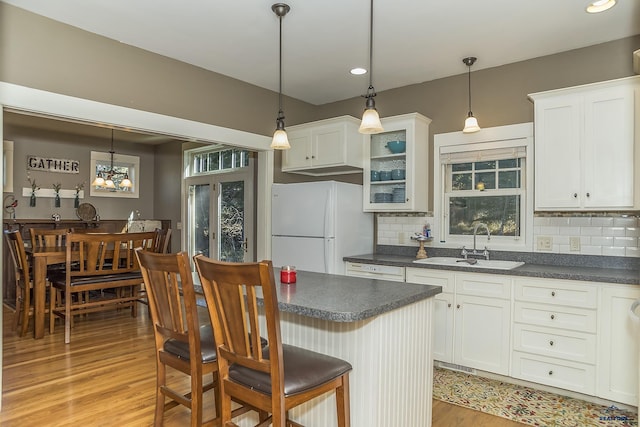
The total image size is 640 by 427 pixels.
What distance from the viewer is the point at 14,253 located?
4.32 meters

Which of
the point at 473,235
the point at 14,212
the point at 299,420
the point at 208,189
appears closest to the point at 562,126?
the point at 473,235

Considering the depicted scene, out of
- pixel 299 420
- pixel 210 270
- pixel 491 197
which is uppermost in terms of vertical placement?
pixel 491 197

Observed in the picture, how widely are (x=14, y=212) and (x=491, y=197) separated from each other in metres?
6.24

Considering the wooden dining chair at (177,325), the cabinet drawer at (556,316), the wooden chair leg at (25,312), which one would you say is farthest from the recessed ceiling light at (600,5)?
the wooden chair leg at (25,312)

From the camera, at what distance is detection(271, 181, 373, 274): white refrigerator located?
3.82 meters

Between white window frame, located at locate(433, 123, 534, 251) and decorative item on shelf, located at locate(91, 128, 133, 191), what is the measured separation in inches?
194

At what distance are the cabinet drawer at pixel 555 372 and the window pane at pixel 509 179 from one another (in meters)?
1.43

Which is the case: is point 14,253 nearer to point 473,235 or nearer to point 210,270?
point 210,270

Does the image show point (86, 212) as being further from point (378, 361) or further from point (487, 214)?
point (378, 361)

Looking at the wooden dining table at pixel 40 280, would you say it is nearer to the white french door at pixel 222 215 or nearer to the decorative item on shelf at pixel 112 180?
the white french door at pixel 222 215

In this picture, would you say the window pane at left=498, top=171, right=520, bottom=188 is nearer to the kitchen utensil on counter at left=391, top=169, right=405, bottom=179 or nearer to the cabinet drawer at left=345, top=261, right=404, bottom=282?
the kitchen utensil on counter at left=391, top=169, right=405, bottom=179

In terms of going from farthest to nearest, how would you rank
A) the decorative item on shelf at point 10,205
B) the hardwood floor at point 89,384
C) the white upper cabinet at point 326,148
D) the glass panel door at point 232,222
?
the decorative item on shelf at point 10,205 → the glass panel door at point 232,222 → the white upper cabinet at point 326,148 → the hardwood floor at point 89,384

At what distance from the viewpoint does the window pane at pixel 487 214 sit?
3586 mm

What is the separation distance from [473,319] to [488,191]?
3.98ft
